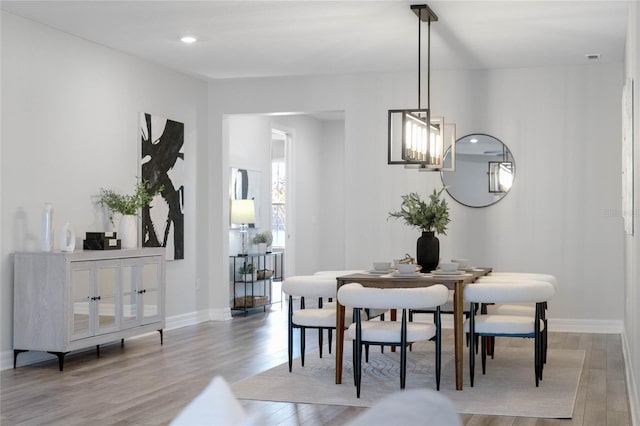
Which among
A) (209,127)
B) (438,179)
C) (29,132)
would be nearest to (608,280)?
→ (438,179)

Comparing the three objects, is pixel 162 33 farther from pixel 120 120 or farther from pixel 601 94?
pixel 601 94

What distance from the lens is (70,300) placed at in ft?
19.0

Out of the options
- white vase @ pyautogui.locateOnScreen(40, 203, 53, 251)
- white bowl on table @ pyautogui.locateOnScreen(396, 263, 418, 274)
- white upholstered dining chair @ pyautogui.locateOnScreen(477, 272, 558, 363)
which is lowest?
white upholstered dining chair @ pyautogui.locateOnScreen(477, 272, 558, 363)

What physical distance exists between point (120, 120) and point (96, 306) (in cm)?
184

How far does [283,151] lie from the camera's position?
1209cm

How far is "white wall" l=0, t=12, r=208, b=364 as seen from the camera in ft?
19.0

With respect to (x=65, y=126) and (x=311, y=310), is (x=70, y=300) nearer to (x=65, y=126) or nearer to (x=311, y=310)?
(x=65, y=126)

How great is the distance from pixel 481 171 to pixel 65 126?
3976 millimetres

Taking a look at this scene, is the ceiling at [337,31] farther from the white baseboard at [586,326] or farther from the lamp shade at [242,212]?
the white baseboard at [586,326]

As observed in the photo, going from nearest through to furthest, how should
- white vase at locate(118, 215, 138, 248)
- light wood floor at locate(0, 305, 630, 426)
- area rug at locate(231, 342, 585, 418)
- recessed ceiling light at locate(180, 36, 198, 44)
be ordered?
light wood floor at locate(0, 305, 630, 426) → area rug at locate(231, 342, 585, 418) → recessed ceiling light at locate(180, 36, 198, 44) → white vase at locate(118, 215, 138, 248)

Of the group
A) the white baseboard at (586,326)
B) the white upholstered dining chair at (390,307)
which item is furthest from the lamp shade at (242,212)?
the white upholstered dining chair at (390,307)

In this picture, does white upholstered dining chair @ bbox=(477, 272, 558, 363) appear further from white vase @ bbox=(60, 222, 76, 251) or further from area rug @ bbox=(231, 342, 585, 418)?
white vase @ bbox=(60, 222, 76, 251)

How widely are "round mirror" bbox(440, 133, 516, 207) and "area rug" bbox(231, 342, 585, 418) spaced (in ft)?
6.71

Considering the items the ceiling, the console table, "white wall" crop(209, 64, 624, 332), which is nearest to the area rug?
"white wall" crop(209, 64, 624, 332)
